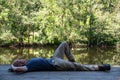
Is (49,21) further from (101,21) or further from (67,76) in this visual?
(67,76)

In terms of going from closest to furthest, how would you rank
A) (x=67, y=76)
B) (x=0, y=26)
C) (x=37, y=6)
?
(x=67, y=76)
(x=0, y=26)
(x=37, y=6)

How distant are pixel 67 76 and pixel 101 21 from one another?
68.6 ft

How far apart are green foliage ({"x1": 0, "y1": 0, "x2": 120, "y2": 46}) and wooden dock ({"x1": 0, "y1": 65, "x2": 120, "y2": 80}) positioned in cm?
1981

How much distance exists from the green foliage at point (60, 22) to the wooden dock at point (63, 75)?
19.8 m

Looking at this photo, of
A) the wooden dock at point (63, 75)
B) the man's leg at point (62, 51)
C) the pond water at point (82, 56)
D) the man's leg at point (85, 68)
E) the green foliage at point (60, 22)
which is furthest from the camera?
the green foliage at point (60, 22)

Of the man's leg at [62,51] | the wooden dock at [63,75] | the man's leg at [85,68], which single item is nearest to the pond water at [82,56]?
the man's leg at [62,51]

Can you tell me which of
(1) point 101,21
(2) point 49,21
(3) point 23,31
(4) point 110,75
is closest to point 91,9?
(1) point 101,21

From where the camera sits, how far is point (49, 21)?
84.1 ft

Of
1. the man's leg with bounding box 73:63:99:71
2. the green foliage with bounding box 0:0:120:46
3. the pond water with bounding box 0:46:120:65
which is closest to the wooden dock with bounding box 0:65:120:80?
the man's leg with bounding box 73:63:99:71

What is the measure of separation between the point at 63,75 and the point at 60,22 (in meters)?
20.9

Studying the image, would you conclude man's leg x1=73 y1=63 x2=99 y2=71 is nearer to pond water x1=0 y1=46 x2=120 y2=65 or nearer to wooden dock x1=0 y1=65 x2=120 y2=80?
wooden dock x1=0 y1=65 x2=120 y2=80

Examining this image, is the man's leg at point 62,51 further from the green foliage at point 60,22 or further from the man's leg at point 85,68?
the green foliage at point 60,22

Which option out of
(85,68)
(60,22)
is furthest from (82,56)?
(85,68)

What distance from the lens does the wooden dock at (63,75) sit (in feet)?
14.4
